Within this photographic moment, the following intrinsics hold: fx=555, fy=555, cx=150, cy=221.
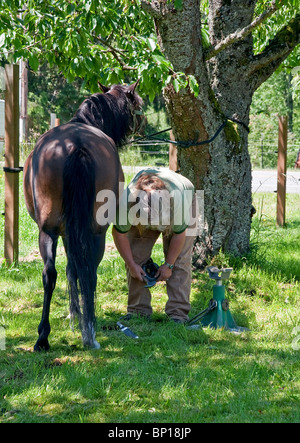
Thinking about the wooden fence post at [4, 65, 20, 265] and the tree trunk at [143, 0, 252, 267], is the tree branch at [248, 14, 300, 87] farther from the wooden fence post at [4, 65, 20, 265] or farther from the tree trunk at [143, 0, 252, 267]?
the wooden fence post at [4, 65, 20, 265]

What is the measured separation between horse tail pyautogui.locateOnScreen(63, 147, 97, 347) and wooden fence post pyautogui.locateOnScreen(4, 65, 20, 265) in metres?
2.65

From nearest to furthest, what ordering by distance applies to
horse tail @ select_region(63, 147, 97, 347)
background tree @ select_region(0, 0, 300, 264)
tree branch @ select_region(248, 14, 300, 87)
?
horse tail @ select_region(63, 147, 97, 347), background tree @ select_region(0, 0, 300, 264), tree branch @ select_region(248, 14, 300, 87)

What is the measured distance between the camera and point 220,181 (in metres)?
6.11

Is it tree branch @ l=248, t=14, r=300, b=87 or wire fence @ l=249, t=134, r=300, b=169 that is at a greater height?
wire fence @ l=249, t=134, r=300, b=169

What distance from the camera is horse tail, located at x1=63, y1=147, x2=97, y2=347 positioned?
3.92 metres

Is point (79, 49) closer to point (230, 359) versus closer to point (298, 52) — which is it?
point (230, 359)

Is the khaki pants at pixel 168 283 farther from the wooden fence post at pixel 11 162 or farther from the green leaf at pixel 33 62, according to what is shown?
the wooden fence post at pixel 11 162

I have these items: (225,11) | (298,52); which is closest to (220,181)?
(225,11)

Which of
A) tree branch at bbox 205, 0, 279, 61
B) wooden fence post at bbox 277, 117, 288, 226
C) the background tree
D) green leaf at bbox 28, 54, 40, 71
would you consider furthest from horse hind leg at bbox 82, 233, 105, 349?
wooden fence post at bbox 277, 117, 288, 226

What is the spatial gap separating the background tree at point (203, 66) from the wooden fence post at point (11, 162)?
0.47 m

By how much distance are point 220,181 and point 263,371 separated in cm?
285

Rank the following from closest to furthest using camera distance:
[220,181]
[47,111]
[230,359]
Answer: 1. [230,359]
2. [220,181]
3. [47,111]

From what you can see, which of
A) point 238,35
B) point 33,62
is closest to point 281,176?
point 238,35

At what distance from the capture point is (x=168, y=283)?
4.98 metres
